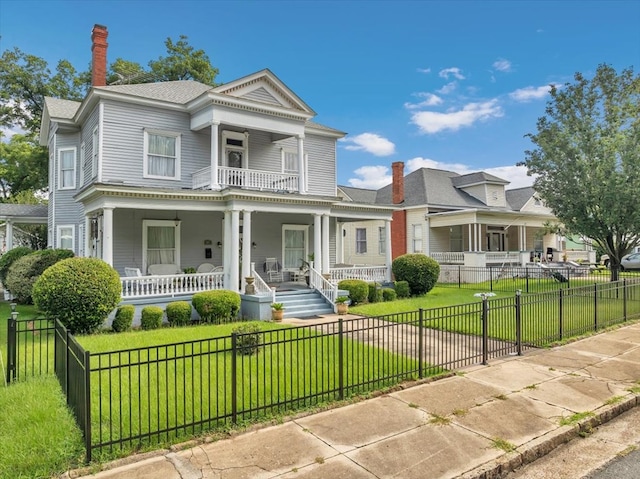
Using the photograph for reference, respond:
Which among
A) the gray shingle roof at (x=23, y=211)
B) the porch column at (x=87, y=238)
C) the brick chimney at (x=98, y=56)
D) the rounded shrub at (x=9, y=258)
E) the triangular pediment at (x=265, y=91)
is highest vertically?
the brick chimney at (x=98, y=56)

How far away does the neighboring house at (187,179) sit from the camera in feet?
50.7

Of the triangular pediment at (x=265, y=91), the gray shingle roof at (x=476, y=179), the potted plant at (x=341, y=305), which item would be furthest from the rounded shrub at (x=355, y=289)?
the gray shingle roof at (x=476, y=179)

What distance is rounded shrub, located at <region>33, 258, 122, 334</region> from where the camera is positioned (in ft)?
36.4

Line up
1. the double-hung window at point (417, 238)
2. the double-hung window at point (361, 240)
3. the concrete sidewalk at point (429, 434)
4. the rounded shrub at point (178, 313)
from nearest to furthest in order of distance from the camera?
1. the concrete sidewalk at point (429, 434)
2. the rounded shrub at point (178, 313)
3. the double-hung window at point (417, 238)
4. the double-hung window at point (361, 240)

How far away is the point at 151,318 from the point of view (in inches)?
504

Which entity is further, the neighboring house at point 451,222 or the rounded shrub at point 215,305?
the neighboring house at point 451,222

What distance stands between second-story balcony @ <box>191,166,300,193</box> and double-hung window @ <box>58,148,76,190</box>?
6.53m

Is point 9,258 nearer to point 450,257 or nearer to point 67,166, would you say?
point 67,166

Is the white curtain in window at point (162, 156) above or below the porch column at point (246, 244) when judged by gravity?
above

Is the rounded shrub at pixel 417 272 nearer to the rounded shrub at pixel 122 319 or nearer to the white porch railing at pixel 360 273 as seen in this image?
the white porch railing at pixel 360 273

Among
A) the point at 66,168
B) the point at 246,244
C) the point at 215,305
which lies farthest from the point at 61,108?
the point at 215,305

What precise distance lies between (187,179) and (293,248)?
6.08m

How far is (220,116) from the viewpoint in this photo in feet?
54.1

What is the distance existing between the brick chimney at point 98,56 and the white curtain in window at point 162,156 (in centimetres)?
524
